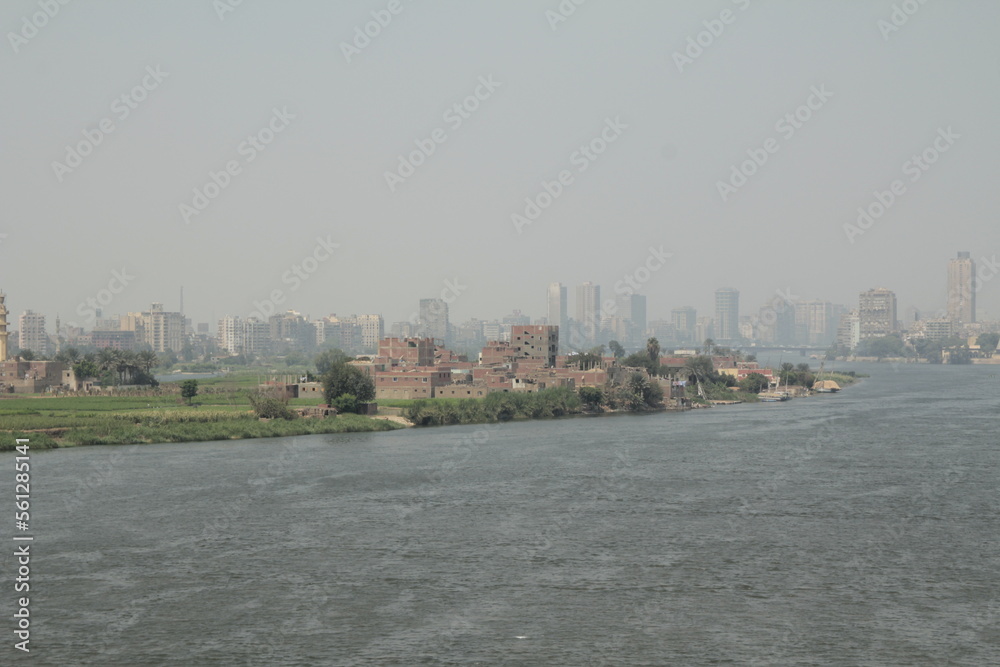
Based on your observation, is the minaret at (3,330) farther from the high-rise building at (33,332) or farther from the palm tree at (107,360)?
the high-rise building at (33,332)

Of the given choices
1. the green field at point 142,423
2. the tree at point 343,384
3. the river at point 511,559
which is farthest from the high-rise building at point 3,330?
the river at point 511,559

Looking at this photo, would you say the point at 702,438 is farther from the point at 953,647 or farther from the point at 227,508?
the point at 953,647

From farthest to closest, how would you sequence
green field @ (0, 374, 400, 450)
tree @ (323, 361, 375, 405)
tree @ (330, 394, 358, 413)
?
tree @ (323, 361, 375, 405)
tree @ (330, 394, 358, 413)
green field @ (0, 374, 400, 450)

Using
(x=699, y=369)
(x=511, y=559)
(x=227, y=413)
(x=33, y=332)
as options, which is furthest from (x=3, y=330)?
(x=33, y=332)

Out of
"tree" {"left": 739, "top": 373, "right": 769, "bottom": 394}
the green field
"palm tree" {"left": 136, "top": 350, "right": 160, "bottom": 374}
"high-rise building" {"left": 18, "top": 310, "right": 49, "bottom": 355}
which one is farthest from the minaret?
"high-rise building" {"left": 18, "top": 310, "right": 49, "bottom": 355}

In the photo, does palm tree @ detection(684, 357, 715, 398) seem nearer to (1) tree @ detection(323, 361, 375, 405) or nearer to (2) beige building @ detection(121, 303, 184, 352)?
(1) tree @ detection(323, 361, 375, 405)

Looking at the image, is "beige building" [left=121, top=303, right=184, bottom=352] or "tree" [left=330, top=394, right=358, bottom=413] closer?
"tree" [left=330, top=394, right=358, bottom=413]
